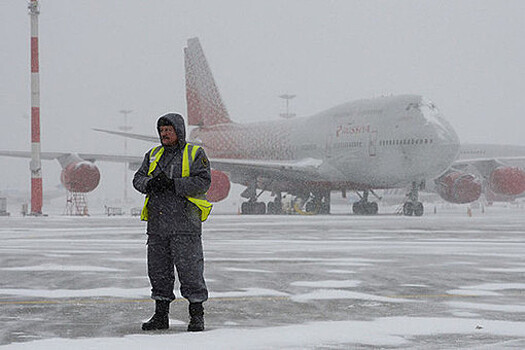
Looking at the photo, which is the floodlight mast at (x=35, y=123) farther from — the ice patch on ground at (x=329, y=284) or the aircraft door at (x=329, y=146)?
the ice patch on ground at (x=329, y=284)

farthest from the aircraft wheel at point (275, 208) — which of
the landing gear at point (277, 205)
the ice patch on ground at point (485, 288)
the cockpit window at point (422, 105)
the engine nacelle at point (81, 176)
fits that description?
the ice patch on ground at point (485, 288)

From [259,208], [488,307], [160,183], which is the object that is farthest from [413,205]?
[160,183]

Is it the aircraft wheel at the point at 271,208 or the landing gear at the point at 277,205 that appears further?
the aircraft wheel at the point at 271,208

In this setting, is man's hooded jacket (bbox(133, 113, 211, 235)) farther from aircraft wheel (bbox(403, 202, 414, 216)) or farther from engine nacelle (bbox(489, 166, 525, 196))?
engine nacelle (bbox(489, 166, 525, 196))

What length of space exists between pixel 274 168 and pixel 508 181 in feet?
37.1

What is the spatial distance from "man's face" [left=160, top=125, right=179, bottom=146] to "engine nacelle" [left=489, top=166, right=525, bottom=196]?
33.9 metres

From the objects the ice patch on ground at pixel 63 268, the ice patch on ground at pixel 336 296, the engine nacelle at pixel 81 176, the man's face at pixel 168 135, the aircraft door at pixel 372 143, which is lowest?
the ice patch on ground at pixel 336 296

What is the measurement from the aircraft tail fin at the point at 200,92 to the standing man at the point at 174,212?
1638 inches

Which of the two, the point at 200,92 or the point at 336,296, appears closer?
the point at 336,296

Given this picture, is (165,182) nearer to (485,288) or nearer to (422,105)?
(485,288)

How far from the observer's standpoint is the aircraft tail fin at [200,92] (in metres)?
47.8

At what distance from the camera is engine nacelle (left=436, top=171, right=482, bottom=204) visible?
37.7 metres

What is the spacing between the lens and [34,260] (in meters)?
11.2

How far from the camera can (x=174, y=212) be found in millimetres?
5965
